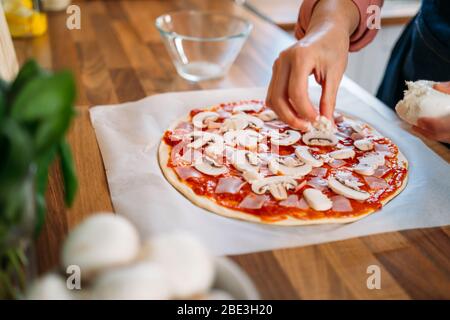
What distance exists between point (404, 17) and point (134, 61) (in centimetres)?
138

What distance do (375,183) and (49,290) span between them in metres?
0.79

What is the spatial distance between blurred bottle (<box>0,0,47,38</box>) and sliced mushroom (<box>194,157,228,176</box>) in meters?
1.01

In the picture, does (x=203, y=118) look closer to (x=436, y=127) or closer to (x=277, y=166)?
(x=277, y=166)

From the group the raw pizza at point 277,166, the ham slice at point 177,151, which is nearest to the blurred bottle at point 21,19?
the raw pizza at point 277,166

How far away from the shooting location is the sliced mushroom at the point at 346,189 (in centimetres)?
108

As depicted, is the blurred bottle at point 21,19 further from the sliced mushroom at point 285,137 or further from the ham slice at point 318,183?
the ham slice at point 318,183

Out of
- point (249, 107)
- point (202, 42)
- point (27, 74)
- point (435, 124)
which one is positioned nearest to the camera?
point (27, 74)

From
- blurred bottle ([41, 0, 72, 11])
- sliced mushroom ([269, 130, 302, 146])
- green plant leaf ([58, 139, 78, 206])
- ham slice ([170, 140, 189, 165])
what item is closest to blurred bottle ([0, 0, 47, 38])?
blurred bottle ([41, 0, 72, 11])

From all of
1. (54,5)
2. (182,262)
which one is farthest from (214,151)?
(54,5)

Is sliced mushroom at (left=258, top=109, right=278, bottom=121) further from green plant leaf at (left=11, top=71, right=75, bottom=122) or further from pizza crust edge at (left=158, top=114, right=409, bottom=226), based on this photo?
green plant leaf at (left=11, top=71, right=75, bottom=122)

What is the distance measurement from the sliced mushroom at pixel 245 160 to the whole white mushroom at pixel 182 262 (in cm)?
59

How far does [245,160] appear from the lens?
3.94 feet

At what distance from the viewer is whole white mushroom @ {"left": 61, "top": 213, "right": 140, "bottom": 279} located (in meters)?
0.54

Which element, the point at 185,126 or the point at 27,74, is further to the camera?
the point at 185,126
